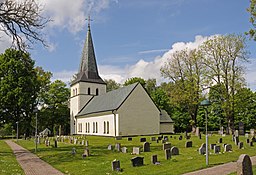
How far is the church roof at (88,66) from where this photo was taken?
5837 centimetres

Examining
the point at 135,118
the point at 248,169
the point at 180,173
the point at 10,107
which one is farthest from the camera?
the point at 10,107

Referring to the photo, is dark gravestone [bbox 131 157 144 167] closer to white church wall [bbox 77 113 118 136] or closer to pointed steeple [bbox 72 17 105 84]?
white church wall [bbox 77 113 118 136]

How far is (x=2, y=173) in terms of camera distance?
552 inches

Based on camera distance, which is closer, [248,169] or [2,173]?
[248,169]

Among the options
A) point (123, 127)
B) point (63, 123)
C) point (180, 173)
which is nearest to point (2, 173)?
point (180, 173)

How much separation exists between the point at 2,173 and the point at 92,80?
4481 cm

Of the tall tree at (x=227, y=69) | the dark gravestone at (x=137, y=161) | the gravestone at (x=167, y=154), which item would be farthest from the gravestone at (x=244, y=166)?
the tall tree at (x=227, y=69)

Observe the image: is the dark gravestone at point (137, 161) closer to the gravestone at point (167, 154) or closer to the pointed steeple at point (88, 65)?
the gravestone at point (167, 154)

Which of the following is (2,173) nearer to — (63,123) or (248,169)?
(248,169)

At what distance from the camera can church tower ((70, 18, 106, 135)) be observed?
58.2 meters

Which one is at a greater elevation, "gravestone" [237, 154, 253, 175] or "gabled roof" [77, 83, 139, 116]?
"gabled roof" [77, 83, 139, 116]

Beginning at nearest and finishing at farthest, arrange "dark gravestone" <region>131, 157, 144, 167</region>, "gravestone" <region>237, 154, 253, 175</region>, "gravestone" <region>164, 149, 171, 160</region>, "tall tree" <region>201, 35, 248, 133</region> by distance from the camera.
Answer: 1. "gravestone" <region>237, 154, 253, 175</region>
2. "dark gravestone" <region>131, 157, 144, 167</region>
3. "gravestone" <region>164, 149, 171, 160</region>
4. "tall tree" <region>201, 35, 248, 133</region>

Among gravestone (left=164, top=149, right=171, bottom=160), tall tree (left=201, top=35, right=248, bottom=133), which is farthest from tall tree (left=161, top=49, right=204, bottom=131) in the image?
gravestone (left=164, top=149, right=171, bottom=160)

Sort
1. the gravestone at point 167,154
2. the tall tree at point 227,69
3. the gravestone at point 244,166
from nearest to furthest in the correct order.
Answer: the gravestone at point 244,166, the gravestone at point 167,154, the tall tree at point 227,69
